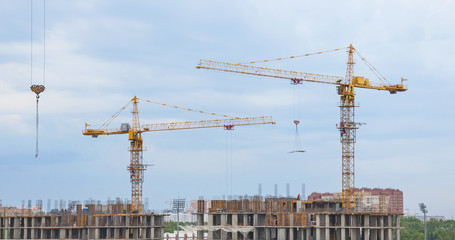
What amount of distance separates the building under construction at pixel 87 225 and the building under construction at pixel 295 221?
1754 cm

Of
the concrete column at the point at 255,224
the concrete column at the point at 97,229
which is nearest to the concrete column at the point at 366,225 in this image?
the concrete column at the point at 255,224

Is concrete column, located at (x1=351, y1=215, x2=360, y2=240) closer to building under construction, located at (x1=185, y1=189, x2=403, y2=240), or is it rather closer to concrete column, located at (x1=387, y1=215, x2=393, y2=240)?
building under construction, located at (x1=185, y1=189, x2=403, y2=240)

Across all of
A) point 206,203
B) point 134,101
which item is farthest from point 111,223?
point 134,101

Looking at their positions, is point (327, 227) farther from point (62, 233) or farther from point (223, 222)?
point (62, 233)

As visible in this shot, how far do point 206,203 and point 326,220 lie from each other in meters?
28.6

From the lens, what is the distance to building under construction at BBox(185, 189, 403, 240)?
387 feet

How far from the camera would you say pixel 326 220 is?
117 metres

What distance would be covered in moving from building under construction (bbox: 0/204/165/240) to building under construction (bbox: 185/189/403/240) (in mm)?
17537

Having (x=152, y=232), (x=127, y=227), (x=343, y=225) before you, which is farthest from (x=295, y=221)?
(x=127, y=227)

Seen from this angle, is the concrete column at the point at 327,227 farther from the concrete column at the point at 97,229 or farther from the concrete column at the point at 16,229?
the concrete column at the point at 16,229

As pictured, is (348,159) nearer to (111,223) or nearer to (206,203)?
(206,203)

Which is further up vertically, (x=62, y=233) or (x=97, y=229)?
(x=97, y=229)

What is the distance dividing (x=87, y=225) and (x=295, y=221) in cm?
4277

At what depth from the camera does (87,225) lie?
138 meters
